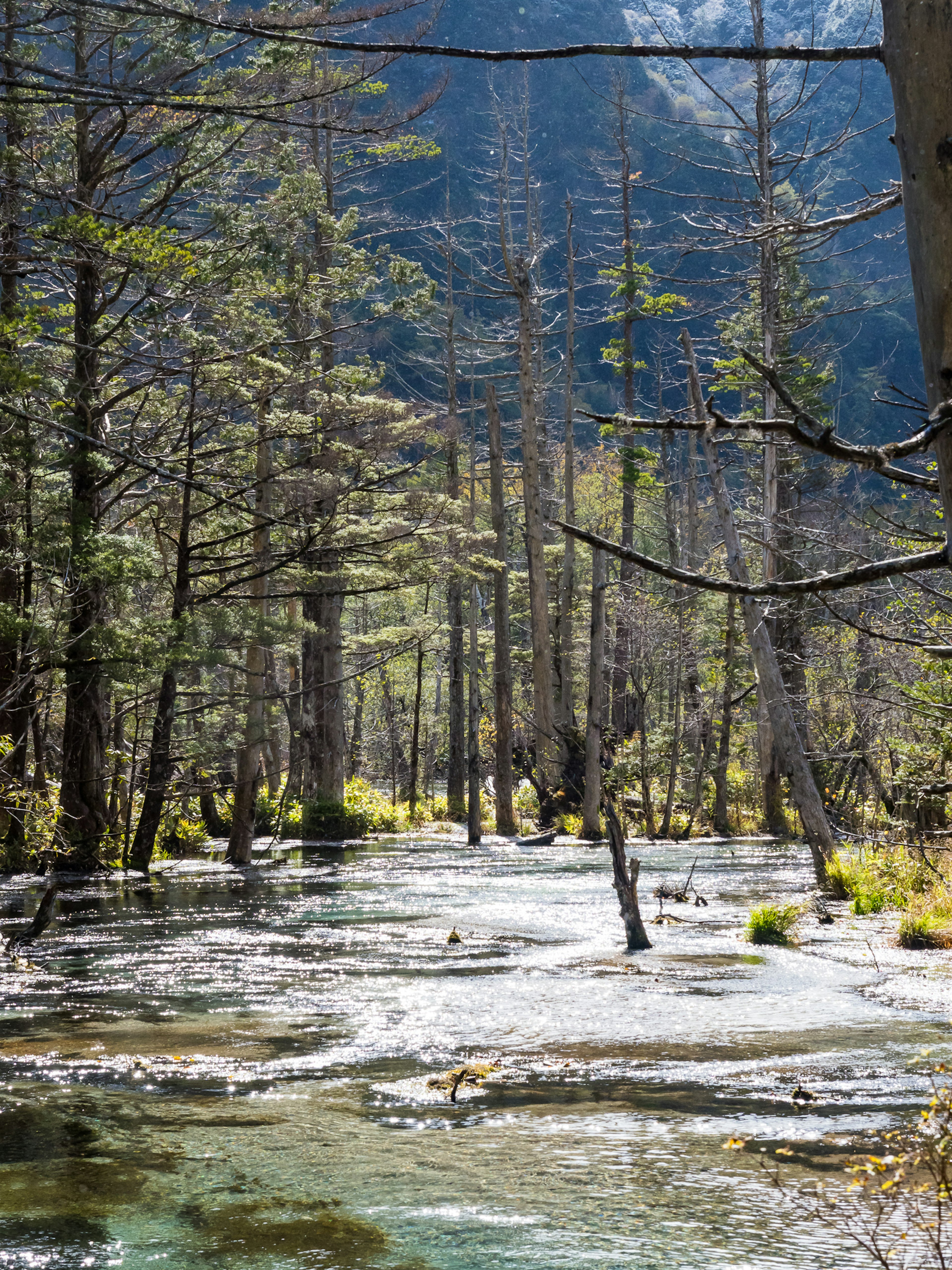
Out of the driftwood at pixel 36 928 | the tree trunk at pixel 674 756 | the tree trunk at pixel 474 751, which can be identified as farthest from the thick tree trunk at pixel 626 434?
the driftwood at pixel 36 928

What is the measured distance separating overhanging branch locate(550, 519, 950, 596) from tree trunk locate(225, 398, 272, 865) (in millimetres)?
14981

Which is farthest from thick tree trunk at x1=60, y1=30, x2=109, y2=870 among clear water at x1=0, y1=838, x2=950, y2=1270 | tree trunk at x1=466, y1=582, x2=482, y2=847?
tree trunk at x1=466, y1=582, x2=482, y2=847

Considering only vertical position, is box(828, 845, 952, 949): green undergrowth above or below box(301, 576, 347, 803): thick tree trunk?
below

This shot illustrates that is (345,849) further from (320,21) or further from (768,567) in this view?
(320,21)

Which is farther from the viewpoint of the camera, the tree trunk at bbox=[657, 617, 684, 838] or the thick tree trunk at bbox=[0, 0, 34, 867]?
the tree trunk at bbox=[657, 617, 684, 838]

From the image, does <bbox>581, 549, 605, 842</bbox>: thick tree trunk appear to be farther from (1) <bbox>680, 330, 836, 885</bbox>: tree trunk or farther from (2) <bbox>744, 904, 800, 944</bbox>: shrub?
(2) <bbox>744, 904, 800, 944</bbox>: shrub

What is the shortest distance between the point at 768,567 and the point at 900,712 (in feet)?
19.1

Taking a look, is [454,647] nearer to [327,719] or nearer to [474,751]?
[327,719]

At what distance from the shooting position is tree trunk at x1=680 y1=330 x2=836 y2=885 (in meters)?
13.2

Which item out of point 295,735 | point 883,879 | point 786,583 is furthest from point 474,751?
point 786,583

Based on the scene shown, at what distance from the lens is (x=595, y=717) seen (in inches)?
938

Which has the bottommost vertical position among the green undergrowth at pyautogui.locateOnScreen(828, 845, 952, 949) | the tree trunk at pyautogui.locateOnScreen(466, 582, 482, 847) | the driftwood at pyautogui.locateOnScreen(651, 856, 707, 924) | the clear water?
the clear water

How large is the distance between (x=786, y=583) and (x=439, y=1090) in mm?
4900

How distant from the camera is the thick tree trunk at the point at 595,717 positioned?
77.8ft
